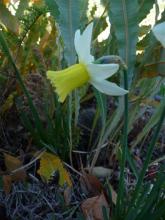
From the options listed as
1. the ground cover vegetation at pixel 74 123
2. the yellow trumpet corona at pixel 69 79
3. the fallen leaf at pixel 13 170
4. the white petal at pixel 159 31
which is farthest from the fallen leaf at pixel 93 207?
the white petal at pixel 159 31

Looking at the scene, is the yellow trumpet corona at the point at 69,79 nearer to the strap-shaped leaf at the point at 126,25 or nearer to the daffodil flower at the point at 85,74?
the daffodil flower at the point at 85,74

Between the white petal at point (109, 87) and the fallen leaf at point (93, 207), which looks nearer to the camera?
the white petal at point (109, 87)

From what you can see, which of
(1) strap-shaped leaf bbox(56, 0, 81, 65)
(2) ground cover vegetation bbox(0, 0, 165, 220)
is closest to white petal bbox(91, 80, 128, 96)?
(2) ground cover vegetation bbox(0, 0, 165, 220)

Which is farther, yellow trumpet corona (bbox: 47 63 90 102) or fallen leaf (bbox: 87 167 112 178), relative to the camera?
fallen leaf (bbox: 87 167 112 178)

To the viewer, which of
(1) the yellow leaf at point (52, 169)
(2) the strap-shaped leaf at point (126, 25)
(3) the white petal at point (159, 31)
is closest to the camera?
(3) the white petal at point (159, 31)

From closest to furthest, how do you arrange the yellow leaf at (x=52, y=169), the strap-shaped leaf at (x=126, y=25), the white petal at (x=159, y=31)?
1. the white petal at (x=159, y=31)
2. the strap-shaped leaf at (x=126, y=25)
3. the yellow leaf at (x=52, y=169)

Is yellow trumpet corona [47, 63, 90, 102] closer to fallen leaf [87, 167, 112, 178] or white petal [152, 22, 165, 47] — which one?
white petal [152, 22, 165, 47]

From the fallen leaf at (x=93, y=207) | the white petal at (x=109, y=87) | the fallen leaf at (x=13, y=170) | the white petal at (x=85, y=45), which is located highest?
the white petal at (x=85, y=45)
